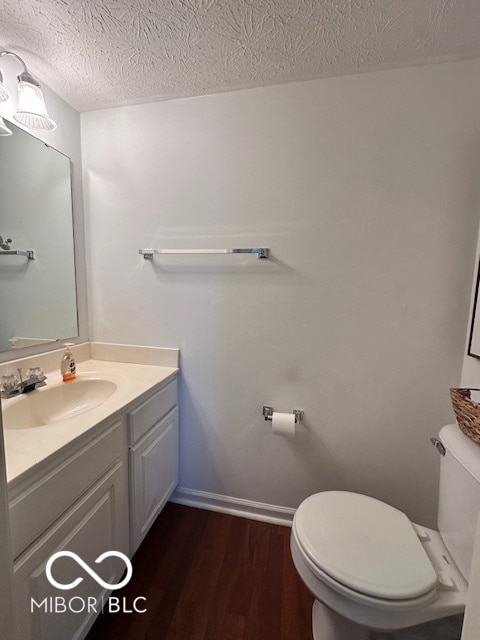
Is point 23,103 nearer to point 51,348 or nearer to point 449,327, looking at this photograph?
point 51,348

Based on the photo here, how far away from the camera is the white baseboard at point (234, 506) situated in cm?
145

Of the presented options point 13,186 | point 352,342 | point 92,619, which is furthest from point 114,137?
point 92,619

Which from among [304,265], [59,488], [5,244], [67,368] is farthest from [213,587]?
[5,244]

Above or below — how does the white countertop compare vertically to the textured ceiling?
below

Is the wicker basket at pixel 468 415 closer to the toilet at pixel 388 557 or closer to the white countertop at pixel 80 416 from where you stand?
the toilet at pixel 388 557

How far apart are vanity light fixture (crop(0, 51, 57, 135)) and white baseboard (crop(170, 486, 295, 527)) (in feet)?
6.57

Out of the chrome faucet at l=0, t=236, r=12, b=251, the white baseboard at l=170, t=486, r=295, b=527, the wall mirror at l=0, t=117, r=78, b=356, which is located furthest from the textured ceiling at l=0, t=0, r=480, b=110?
the white baseboard at l=170, t=486, r=295, b=527

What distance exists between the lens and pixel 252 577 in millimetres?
1171

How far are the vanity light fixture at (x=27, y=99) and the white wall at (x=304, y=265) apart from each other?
328mm

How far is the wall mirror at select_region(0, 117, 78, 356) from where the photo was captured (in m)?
1.15

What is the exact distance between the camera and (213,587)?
1127 millimetres

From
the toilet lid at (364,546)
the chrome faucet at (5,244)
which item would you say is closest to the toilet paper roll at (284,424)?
the toilet lid at (364,546)

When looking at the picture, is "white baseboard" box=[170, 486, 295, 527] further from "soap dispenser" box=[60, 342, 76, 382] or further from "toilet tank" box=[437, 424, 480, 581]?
"soap dispenser" box=[60, 342, 76, 382]

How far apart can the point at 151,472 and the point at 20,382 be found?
2.29ft
